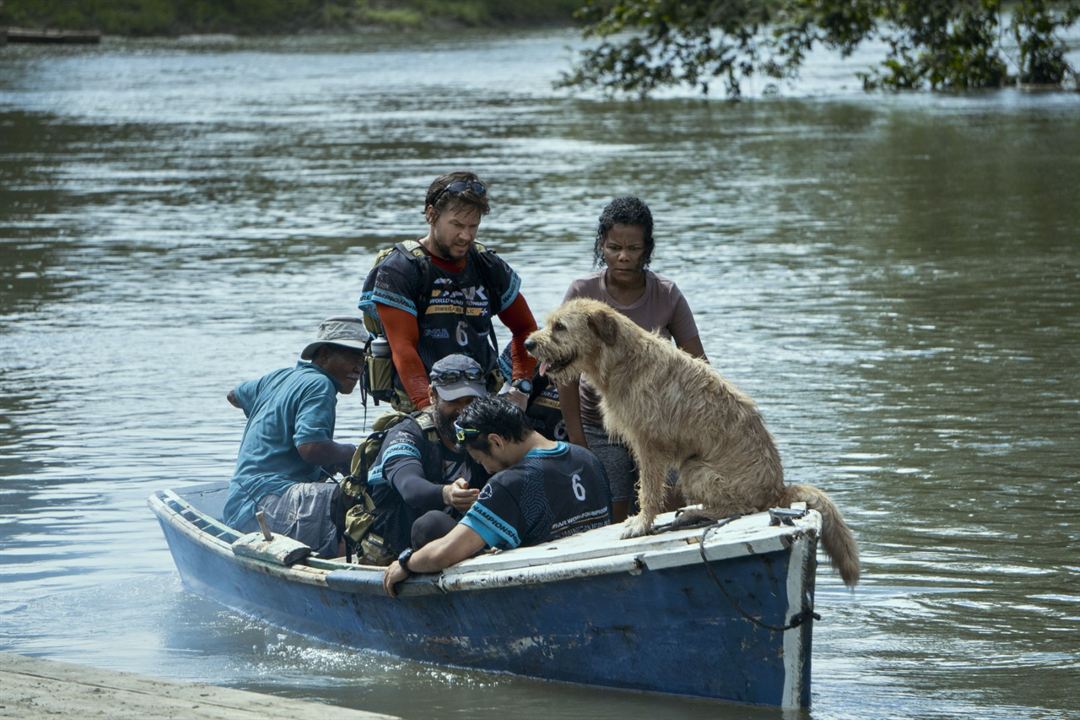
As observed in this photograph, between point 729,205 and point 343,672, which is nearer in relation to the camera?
point 343,672

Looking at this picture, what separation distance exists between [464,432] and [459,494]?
1.16 ft

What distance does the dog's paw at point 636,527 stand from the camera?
6368 mm

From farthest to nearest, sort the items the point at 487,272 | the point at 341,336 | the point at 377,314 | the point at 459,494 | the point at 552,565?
the point at 341,336 < the point at 487,272 < the point at 377,314 < the point at 459,494 < the point at 552,565

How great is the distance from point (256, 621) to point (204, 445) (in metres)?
3.44

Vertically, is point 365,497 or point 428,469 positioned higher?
point 428,469

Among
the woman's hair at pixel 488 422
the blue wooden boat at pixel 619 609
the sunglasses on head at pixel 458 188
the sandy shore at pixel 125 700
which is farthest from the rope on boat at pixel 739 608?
the sunglasses on head at pixel 458 188

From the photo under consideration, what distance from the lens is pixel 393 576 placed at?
273 inches

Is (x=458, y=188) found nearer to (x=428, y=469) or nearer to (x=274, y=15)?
(x=428, y=469)

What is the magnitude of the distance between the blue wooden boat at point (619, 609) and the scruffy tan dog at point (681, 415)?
8.0 inches

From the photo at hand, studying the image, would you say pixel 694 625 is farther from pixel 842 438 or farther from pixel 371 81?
pixel 371 81

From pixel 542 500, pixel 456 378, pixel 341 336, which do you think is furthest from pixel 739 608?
pixel 341 336

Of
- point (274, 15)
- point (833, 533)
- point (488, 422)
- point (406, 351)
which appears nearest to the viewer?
point (833, 533)

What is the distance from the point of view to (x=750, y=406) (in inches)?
249

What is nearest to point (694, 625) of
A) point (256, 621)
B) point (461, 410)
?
point (461, 410)
